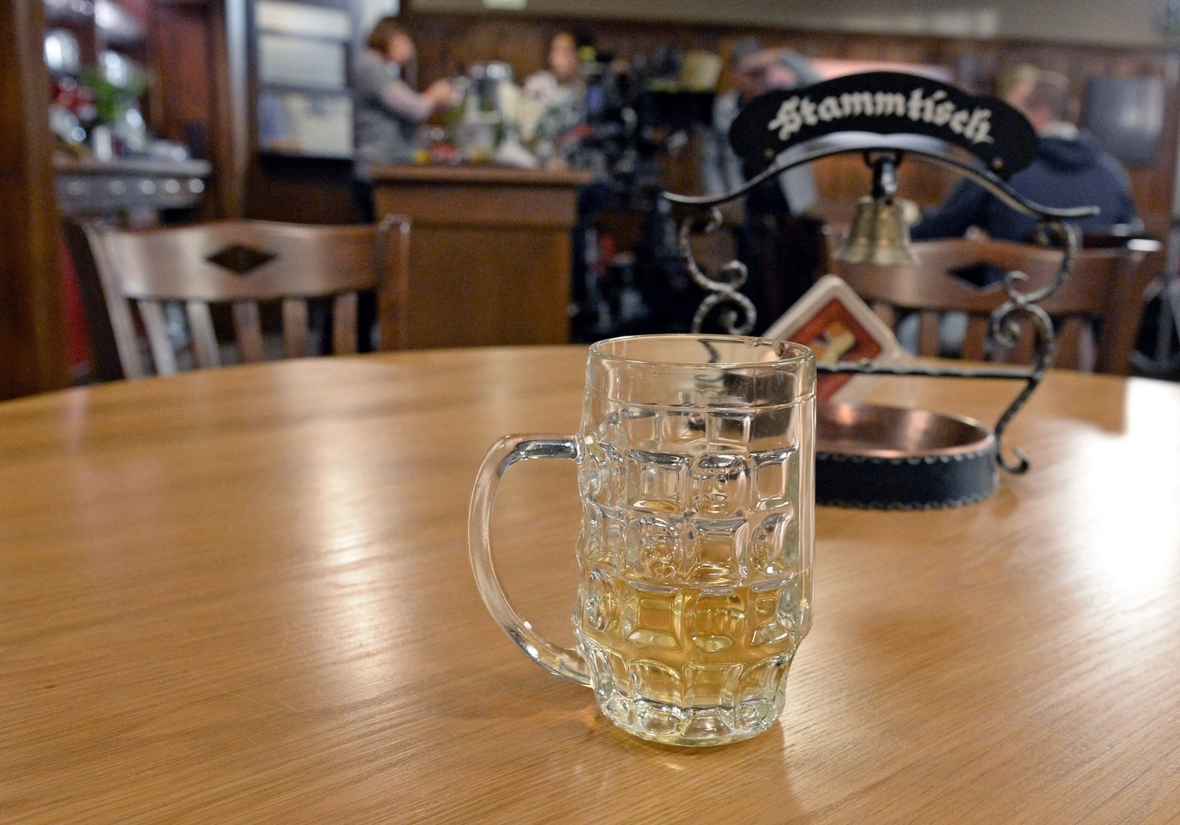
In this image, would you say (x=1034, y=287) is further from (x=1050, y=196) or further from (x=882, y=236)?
(x=1050, y=196)

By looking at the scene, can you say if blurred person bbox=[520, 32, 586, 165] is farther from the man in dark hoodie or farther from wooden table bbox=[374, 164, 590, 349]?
the man in dark hoodie

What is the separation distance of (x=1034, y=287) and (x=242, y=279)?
1246 mm

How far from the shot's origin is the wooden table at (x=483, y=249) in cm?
355

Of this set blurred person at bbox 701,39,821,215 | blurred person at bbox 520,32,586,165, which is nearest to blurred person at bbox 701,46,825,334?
blurred person at bbox 701,39,821,215

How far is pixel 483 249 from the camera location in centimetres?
360

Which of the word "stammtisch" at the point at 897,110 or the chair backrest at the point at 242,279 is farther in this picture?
the chair backrest at the point at 242,279

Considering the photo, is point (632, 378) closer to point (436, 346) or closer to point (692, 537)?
point (692, 537)

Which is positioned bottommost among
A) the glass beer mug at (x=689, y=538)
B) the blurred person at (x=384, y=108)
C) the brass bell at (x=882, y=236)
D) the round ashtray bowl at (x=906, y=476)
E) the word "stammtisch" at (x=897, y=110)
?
the round ashtray bowl at (x=906, y=476)

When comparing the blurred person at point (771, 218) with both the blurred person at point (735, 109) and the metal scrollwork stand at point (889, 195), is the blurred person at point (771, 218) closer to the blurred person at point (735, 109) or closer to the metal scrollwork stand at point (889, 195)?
the blurred person at point (735, 109)

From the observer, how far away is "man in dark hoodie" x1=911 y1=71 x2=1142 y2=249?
142 inches

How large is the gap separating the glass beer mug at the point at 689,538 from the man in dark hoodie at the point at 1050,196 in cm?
328

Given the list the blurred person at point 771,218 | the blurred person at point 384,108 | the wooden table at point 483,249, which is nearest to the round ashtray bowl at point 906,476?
the wooden table at point 483,249

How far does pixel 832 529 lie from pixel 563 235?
297cm

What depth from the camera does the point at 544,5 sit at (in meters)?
7.87
